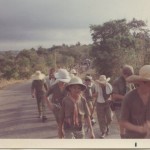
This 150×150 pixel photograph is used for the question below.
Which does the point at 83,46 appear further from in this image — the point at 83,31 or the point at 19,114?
the point at 19,114

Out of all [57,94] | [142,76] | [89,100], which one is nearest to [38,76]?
[57,94]

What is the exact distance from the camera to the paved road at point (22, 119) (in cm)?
438

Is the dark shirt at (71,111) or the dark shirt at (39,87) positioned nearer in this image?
the dark shirt at (71,111)

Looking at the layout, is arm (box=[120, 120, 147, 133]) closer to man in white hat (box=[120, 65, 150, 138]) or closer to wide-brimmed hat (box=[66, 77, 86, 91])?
man in white hat (box=[120, 65, 150, 138])

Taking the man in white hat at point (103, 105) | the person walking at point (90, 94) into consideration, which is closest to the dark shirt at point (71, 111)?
the person walking at point (90, 94)

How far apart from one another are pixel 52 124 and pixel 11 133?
31.0 inches

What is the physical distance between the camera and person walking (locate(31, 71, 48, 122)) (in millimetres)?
4363

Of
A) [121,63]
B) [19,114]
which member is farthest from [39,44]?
[19,114]

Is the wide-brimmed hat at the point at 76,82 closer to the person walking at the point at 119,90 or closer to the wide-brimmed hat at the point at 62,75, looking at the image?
the wide-brimmed hat at the point at 62,75

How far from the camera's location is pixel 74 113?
4.26m

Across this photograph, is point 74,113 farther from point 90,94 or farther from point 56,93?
point 90,94

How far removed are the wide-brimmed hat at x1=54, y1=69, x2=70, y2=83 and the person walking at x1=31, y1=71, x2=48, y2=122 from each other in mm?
91

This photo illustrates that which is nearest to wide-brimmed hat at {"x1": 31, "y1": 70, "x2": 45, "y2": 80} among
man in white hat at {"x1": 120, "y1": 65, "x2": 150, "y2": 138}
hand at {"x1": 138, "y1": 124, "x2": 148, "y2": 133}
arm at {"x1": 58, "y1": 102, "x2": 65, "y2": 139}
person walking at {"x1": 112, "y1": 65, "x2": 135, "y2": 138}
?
arm at {"x1": 58, "y1": 102, "x2": 65, "y2": 139}

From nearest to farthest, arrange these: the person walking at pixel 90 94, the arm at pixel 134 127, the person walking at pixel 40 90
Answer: the arm at pixel 134 127, the person walking at pixel 40 90, the person walking at pixel 90 94
